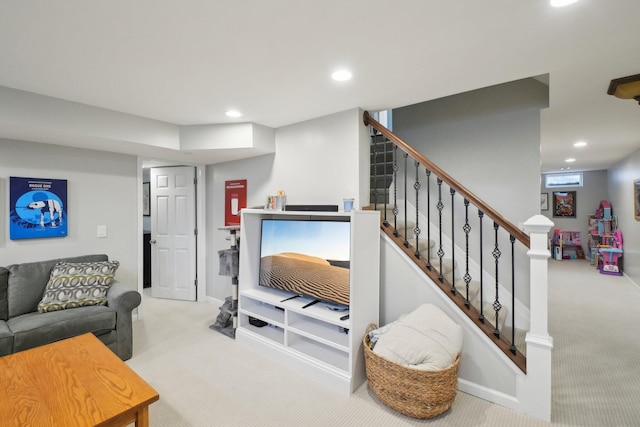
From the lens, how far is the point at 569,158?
5727 mm

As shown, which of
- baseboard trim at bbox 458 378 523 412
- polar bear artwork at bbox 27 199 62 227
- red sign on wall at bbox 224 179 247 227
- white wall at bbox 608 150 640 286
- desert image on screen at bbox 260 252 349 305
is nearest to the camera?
baseboard trim at bbox 458 378 523 412

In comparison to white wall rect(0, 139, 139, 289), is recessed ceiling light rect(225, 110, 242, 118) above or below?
above

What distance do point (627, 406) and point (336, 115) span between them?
314 centimetres

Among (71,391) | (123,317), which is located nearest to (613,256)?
(123,317)

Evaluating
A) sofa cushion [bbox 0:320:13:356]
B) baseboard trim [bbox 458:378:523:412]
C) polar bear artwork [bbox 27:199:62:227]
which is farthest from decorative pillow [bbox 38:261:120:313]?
baseboard trim [bbox 458:378:523:412]

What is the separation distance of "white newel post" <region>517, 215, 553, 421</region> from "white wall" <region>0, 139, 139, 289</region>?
4075 millimetres

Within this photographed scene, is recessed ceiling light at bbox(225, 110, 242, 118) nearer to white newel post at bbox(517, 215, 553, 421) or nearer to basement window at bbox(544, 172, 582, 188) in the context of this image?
white newel post at bbox(517, 215, 553, 421)

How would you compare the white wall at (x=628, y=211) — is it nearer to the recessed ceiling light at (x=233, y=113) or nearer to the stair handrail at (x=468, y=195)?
the stair handrail at (x=468, y=195)

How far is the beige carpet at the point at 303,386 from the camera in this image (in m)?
1.94

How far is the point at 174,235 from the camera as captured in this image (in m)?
4.47

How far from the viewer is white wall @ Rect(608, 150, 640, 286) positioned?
16.8ft

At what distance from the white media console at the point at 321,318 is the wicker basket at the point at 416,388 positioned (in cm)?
32

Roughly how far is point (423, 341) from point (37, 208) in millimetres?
3785

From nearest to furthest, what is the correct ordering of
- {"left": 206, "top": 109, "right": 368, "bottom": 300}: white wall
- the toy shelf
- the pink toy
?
{"left": 206, "top": 109, "right": 368, "bottom": 300}: white wall
the pink toy
the toy shelf
